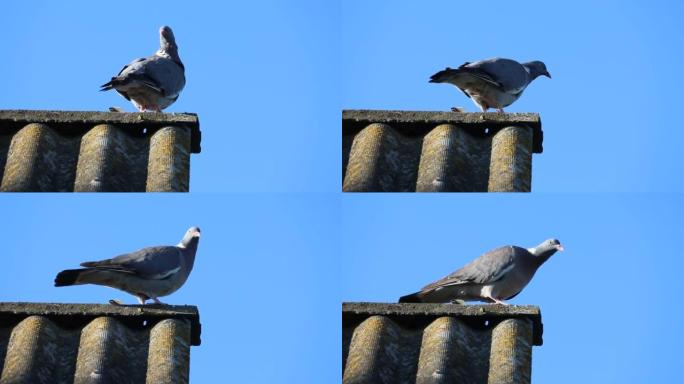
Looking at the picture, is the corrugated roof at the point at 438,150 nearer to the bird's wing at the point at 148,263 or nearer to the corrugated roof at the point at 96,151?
the corrugated roof at the point at 96,151

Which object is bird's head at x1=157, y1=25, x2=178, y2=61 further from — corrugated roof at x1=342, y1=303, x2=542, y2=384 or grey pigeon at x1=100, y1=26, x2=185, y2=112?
corrugated roof at x1=342, y1=303, x2=542, y2=384

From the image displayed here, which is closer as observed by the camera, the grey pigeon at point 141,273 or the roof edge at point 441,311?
the roof edge at point 441,311

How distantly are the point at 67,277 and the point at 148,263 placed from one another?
1.19m

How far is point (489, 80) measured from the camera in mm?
20125

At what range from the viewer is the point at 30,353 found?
16016mm

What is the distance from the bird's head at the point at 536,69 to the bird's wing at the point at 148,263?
5.68 m

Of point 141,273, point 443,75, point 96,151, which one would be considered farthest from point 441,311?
point 443,75

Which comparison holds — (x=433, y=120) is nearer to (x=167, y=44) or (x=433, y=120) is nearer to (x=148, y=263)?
(x=148, y=263)

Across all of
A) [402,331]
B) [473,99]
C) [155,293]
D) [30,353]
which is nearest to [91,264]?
[155,293]

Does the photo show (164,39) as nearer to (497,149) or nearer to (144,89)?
(144,89)

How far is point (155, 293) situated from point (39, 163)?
5.70 ft

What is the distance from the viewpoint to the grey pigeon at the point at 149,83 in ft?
67.2

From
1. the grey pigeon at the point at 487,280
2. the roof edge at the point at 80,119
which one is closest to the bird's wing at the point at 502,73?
the grey pigeon at the point at 487,280

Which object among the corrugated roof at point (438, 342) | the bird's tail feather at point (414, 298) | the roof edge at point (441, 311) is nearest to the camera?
the corrugated roof at point (438, 342)
